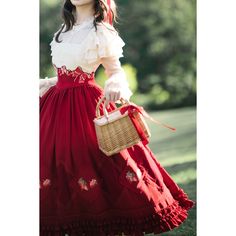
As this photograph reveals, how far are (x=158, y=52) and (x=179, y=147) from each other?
4.59 ft

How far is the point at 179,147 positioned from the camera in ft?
10.8

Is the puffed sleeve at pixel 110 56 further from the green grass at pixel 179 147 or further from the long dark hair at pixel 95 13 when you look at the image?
the green grass at pixel 179 147

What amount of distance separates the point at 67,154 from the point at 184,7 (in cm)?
181

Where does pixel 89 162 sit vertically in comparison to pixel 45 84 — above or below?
below

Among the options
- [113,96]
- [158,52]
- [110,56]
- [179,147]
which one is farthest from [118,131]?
[158,52]

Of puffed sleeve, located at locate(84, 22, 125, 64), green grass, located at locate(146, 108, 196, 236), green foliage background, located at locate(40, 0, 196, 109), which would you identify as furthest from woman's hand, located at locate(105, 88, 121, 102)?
green foliage background, located at locate(40, 0, 196, 109)

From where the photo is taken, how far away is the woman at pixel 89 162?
5.67 ft

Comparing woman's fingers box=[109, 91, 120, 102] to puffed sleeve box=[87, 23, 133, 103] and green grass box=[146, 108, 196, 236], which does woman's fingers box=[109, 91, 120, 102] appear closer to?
puffed sleeve box=[87, 23, 133, 103]

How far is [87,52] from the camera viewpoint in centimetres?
177

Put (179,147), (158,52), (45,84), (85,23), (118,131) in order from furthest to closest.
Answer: (158,52) < (179,147) < (45,84) < (85,23) < (118,131)

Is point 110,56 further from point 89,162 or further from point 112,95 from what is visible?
point 89,162

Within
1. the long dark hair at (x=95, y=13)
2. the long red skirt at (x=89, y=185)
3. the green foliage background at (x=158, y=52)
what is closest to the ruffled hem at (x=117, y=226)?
the long red skirt at (x=89, y=185)

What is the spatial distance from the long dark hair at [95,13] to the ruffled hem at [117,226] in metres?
0.57
